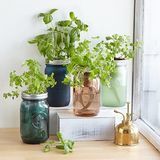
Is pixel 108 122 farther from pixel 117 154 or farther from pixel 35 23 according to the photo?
pixel 35 23

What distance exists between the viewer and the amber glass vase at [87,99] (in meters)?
1.68

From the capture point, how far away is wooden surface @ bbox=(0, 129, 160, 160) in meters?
1.48

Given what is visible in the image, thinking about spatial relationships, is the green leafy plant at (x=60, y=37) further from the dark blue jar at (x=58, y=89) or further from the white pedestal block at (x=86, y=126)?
the white pedestal block at (x=86, y=126)

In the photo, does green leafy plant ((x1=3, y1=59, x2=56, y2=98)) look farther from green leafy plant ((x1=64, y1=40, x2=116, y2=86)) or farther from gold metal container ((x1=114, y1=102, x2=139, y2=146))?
gold metal container ((x1=114, y1=102, x2=139, y2=146))

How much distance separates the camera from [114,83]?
5.95 feet

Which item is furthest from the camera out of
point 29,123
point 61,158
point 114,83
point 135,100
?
point 135,100

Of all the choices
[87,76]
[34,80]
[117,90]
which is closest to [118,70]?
[117,90]

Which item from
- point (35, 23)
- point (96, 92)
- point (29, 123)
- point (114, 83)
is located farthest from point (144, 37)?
point (29, 123)

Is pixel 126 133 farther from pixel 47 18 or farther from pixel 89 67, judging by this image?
pixel 47 18

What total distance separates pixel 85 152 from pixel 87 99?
0.84 ft

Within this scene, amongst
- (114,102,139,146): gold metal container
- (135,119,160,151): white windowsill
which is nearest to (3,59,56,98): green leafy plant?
(114,102,139,146): gold metal container

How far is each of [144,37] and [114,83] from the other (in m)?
0.28

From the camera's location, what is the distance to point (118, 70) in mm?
1801

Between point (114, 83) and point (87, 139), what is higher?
point (114, 83)
